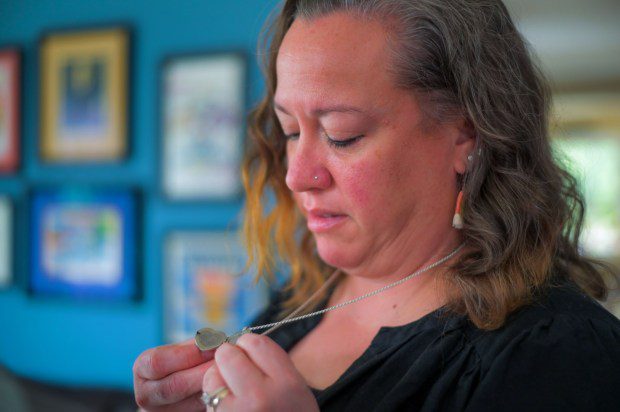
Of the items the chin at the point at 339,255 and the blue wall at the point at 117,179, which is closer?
the chin at the point at 339,255

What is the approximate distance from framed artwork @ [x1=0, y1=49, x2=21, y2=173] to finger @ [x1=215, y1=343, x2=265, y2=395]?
1.97 metres

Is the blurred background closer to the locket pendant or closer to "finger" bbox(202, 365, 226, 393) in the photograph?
the locket pendant

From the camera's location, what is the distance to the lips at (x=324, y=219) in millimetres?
860

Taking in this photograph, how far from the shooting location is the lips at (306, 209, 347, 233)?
0.86m

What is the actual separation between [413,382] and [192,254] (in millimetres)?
1385


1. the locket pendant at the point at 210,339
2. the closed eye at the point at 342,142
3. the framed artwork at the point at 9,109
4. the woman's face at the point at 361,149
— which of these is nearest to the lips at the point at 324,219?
the woman's face at the point at 361,149

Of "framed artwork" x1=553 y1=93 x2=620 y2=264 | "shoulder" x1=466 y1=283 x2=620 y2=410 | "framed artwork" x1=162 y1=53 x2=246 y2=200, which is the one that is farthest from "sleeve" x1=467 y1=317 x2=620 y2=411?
"framed artwork" x1=553 y1=93 x2=620 y2=264

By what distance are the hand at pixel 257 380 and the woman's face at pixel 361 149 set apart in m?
0.25

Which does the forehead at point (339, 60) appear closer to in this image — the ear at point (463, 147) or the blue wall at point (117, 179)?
the ear at point (463, 147)

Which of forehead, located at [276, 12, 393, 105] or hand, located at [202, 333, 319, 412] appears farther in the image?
forehead, located at [276, 12, 393, 105]

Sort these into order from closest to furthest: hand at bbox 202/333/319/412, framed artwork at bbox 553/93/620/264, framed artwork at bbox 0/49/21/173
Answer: hand at bbox 202/333/319/412 → framed artwork at bbox 0/49/21/173 → framed artwork at bbox 553/93/620/264

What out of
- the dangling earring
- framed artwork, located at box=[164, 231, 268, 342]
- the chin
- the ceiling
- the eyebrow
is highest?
the ceiling

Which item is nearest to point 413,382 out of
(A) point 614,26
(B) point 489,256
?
(B) point 489,256

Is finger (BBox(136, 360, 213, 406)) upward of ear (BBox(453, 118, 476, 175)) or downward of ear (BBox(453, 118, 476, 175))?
downward
